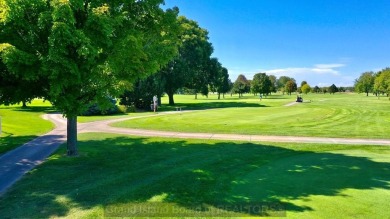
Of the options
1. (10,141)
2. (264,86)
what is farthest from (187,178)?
(264,86)

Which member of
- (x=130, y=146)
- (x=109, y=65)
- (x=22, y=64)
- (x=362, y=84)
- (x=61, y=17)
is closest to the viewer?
(x=61, y=17)

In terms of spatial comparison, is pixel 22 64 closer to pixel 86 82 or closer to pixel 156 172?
pixel 86 82

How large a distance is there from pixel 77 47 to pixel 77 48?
3cm

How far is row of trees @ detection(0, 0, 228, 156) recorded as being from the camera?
9594 mm

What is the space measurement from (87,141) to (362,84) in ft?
428

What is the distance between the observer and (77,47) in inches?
407

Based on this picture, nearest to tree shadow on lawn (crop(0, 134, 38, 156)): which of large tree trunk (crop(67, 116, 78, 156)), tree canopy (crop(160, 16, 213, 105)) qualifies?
large tree trunk (crop(67, 116, 78, 156))

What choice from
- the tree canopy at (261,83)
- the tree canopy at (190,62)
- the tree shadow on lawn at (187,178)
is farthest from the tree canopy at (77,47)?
the tree canopy at (261,83)

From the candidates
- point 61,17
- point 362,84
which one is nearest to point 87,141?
point 61,17

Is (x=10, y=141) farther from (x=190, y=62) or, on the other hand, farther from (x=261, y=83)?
(x=261, y=83)

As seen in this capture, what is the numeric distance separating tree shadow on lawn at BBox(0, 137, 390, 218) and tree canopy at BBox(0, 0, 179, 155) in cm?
256

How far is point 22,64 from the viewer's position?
411 inches

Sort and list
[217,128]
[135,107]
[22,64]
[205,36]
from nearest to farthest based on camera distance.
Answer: [22,64] → [217,128] → [135,107] → [205,36]

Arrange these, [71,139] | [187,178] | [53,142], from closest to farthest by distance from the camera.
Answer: [187,178], [71,139], [53,142]
